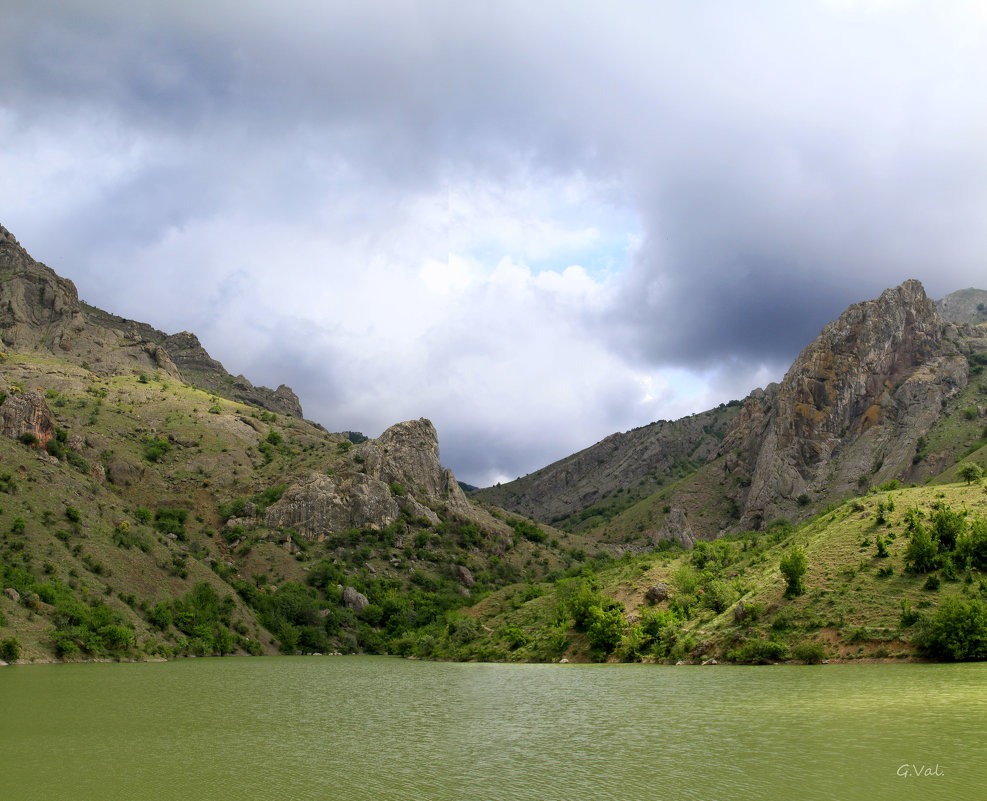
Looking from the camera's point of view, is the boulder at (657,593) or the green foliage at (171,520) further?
the green foliage at (171,520)

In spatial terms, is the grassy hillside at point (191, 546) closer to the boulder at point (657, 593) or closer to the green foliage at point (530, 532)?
the green foliage at point (530, 532)

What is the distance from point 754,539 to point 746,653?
45349 millimetres

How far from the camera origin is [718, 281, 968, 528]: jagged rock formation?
454 ft

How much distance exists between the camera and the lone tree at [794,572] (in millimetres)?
59625

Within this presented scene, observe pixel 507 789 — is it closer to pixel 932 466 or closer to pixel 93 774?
pixel 93 774

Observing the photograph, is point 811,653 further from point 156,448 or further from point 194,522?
point 156,448

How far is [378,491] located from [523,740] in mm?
115868

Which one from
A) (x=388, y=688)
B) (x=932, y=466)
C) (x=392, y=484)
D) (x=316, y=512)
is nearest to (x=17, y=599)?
(x=388, y=688)

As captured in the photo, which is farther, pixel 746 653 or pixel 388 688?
pixel 746 653

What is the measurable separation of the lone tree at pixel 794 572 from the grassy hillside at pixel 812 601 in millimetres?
683

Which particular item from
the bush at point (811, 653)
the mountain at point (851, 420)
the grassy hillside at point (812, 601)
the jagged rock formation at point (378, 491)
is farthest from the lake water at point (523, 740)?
the mountain at point (851, 420)

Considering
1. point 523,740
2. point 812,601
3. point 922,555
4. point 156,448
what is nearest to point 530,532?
point 156,448

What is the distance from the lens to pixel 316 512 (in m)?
131

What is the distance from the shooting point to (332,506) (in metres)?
134
